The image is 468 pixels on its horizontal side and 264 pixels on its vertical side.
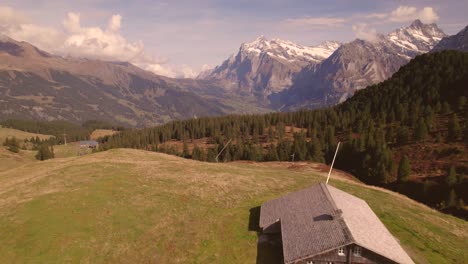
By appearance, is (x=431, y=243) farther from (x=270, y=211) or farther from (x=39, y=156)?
(x=39, y=156)

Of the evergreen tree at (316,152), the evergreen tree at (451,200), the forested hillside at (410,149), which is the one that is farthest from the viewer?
the evergreen tree at (316,152)

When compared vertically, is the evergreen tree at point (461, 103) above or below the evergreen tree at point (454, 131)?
above

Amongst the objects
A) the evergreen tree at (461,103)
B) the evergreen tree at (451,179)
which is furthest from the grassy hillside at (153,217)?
the evergreen tree at (461,103)

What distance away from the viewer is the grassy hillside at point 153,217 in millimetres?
41125

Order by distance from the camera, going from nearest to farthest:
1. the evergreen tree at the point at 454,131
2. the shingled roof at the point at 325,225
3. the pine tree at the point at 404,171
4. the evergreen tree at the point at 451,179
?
the shingled roof at the point at 325,225, the evergreen tree at the point at 451,179, the pine tree at the point at 404,171, the evergreen tree at the point at 454,131

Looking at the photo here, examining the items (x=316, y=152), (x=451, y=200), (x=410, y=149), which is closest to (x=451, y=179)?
(x=451, y=200)

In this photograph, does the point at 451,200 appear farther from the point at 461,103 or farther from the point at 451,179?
the point at 461,103

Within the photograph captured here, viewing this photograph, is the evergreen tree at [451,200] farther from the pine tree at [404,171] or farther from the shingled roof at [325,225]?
the shingled roof at [325,225]

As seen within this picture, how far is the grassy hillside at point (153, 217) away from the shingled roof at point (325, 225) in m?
5.98

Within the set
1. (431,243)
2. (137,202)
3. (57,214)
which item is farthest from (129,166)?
(431,243)

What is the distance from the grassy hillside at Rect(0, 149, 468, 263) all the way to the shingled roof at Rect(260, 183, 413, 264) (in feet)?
19.6

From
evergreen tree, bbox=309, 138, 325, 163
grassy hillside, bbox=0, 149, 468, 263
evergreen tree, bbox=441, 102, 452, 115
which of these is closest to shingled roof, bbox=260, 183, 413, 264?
grassy hillside, bbox=0, 149, 468, 263

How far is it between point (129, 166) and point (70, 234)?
116ft

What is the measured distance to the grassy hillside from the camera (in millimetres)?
41125
